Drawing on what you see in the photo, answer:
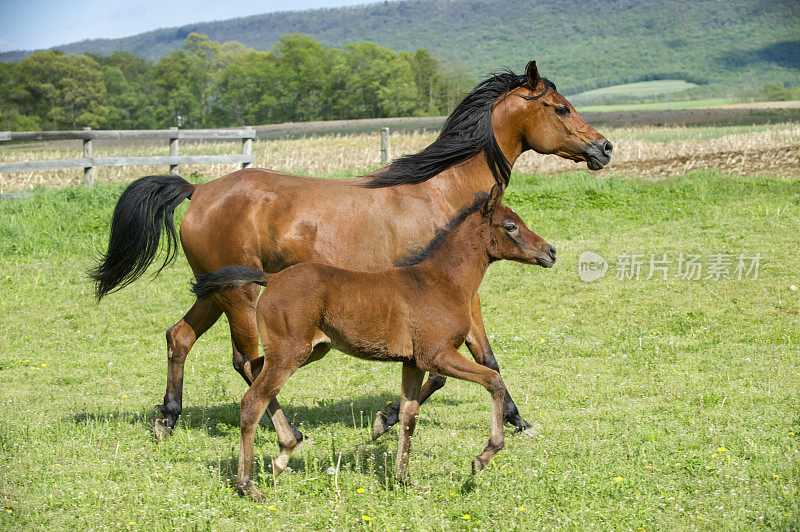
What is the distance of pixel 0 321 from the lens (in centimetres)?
1015

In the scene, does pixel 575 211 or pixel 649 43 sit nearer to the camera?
pixel 575 211

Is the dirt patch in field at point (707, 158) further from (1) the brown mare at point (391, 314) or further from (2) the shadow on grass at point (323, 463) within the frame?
(2) the shadow on grass at point (323, 463)

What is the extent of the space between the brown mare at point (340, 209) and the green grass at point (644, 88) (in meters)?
129

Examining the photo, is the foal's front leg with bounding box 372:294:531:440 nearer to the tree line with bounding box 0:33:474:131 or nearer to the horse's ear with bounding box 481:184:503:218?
the horse's ear with bounding box 481:184:503:218

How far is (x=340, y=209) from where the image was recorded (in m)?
6.04

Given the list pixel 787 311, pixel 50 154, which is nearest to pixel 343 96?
pixel 50 154

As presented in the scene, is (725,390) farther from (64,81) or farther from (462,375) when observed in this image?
(64,81)

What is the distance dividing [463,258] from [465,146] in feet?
4.97

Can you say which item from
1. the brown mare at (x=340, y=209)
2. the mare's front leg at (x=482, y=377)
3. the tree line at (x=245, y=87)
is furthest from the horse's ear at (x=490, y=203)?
the tree line at (x=245, y=87)

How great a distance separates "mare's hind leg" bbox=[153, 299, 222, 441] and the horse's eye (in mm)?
2623

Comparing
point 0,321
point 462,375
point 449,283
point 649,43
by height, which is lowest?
point 0,321

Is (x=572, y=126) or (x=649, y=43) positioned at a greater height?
(x=649, y=43)

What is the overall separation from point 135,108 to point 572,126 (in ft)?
286

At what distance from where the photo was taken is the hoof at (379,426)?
5957 mm
